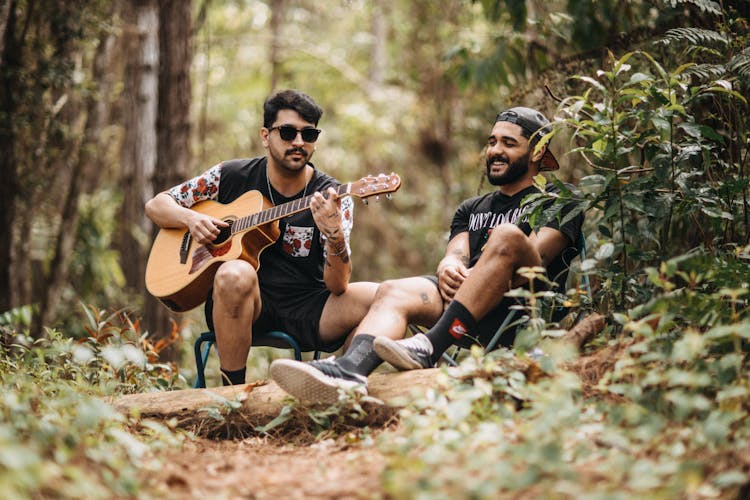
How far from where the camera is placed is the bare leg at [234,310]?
3654mm

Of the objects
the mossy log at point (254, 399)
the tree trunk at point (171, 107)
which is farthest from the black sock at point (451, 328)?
the tree trunk at point (171, 107)

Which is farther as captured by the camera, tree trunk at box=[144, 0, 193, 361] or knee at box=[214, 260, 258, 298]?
tree trunk at box=[144, 0, 193, 361]

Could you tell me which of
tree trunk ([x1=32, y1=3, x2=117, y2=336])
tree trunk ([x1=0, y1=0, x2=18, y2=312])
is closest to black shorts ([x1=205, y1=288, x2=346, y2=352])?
tree trunk ([x1=0, y1=0, x2=18, y2=312])

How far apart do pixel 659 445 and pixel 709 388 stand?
1.41ft

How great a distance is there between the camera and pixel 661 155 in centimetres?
339

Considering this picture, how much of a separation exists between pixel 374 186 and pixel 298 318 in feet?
2.67

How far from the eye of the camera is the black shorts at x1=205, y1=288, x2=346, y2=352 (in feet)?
13.0

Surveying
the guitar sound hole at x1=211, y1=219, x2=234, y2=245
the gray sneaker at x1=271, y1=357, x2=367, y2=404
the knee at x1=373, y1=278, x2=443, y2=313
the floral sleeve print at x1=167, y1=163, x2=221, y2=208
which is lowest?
the gray sneaker at x1=271, y1=357, x2=367, y2=404

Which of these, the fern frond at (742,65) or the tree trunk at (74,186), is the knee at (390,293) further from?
the tree trunk at (74,186)

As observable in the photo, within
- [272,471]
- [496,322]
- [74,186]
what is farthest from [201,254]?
[74,186]

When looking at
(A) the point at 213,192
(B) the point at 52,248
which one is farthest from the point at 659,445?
(B) the point at 52,248

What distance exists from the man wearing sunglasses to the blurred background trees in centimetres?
128

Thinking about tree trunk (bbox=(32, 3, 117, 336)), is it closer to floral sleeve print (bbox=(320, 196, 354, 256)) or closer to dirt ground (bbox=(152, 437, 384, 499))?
floral sleeve print (bbox=(320, 196, 354, 256))

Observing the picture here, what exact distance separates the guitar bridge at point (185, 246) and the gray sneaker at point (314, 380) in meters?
1.30
